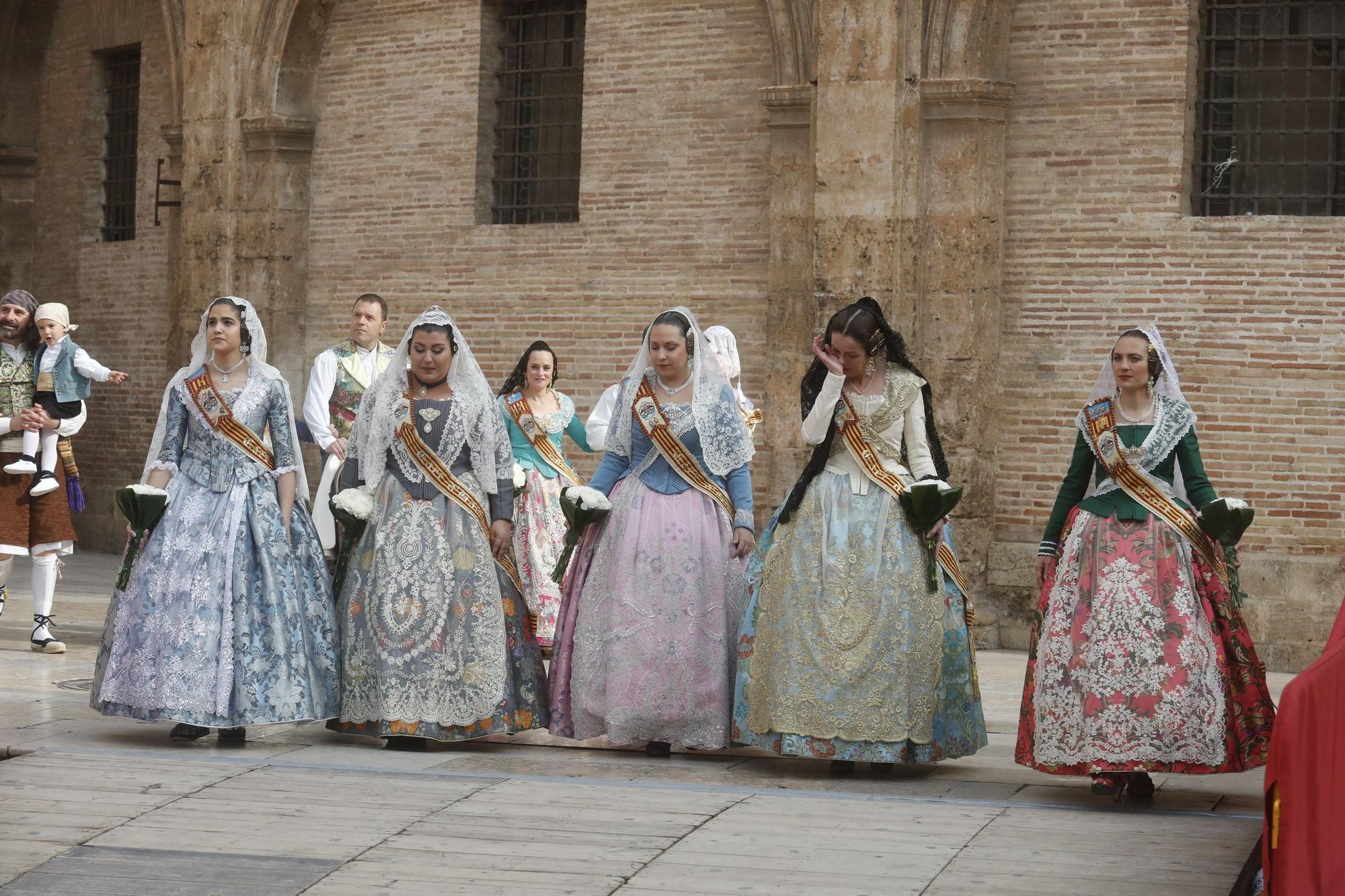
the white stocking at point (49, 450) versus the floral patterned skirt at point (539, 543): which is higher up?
the white stocking at point (49, 450)

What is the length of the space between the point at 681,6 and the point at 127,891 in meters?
9.01

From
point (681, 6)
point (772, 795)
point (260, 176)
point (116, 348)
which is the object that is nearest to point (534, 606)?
point (772, 795)

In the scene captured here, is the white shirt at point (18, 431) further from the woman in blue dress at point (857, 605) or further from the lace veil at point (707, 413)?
the woman in blue dress at point (857, 605)

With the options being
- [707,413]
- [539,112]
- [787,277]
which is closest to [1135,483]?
[707,413]

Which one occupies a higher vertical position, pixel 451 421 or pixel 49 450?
pixel 451 421

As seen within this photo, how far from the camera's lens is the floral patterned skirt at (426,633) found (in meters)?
6.82

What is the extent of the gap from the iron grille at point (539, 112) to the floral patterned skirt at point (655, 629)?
6660mm

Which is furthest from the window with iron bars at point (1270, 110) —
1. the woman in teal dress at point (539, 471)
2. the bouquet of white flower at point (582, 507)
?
the bouquet of white flower at point (582, 507)

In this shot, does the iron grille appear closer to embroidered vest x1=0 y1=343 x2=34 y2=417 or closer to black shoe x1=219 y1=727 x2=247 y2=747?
embroidered vest x1=0 y1=343 x2=34 y2=417

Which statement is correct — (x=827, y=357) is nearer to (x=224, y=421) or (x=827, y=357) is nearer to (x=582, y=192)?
(x=224, y=421)

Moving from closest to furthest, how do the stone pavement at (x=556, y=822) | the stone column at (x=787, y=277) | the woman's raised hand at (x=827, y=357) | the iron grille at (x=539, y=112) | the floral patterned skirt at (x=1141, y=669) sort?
the stone pavement at (x=556, y=822)
the floral patterned skirt at (x=1141, y=669)
the woman's raised hand at (x=827, y=357)
the stone column at (x=787, y=277)
the iron grille at (x=539, y=112)

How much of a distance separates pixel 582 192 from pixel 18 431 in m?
4.56

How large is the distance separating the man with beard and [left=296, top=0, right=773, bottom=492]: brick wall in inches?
160

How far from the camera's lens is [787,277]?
11.8 meters
